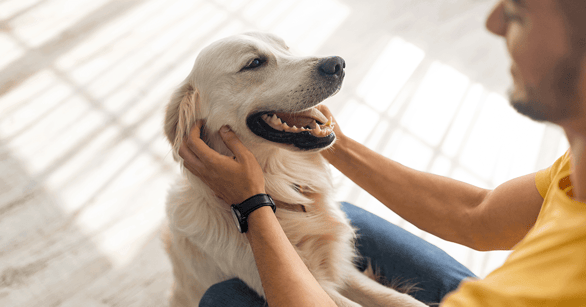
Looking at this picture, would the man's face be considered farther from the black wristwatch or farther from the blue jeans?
the blue jeans

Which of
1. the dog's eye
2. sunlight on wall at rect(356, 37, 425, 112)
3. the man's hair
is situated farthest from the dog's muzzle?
sunlight on wall at rect(356, 37, 425, 112)

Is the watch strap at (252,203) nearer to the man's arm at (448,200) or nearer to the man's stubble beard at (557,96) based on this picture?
the man's arm at (448,200)


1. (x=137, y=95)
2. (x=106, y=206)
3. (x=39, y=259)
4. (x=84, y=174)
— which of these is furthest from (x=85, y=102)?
(x=39, y=259)

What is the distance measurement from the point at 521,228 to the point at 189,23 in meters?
3.38

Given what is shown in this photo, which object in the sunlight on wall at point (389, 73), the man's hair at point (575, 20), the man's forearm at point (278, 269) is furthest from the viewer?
the sunlight on wall at point (389, 73)

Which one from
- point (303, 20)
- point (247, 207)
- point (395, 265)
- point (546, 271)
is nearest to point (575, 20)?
point (546, 271)

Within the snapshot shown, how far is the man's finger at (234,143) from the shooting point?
1.15 metres

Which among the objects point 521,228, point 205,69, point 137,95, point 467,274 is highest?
point 205,69

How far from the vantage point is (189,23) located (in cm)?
366

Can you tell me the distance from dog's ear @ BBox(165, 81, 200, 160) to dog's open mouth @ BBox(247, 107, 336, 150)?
0.19m

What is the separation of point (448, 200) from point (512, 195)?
0.69 feet

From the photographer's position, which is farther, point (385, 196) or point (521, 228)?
point (385, 196)

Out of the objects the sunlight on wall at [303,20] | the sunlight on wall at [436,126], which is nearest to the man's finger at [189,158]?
the sunlight on wall at [436,126]

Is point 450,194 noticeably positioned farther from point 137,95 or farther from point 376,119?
point 137,95
